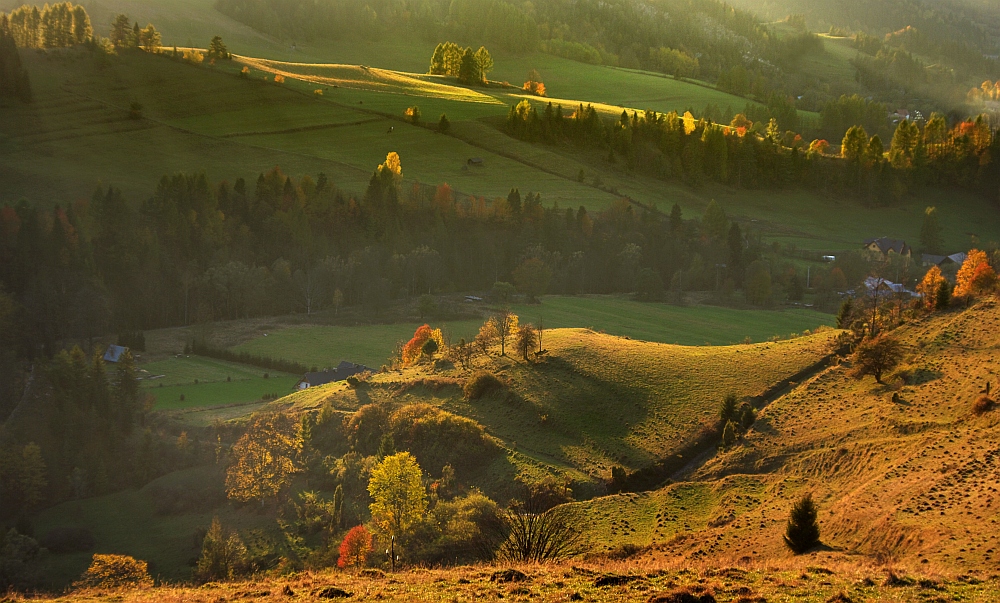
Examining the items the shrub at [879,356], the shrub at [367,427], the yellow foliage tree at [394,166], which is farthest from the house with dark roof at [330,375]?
the yellow foliage tree at [394,166]

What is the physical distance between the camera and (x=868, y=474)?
1703 inches

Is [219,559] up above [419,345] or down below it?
below

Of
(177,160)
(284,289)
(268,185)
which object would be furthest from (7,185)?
(284,289)

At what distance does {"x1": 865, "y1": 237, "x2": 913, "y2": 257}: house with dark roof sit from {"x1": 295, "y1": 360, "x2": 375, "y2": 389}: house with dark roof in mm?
95302

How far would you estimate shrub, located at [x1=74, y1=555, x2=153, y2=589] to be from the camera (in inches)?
1880

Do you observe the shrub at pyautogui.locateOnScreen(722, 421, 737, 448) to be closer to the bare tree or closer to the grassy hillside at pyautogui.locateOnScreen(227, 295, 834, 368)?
the bare tree

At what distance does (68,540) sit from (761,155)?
156 m

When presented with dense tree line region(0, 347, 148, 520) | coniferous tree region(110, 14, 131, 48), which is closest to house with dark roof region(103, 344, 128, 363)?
dense tree line region(0, 347, 148, 520)

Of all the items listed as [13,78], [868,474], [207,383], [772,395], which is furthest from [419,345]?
[13,78]

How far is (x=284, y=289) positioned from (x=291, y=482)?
64.1 metres

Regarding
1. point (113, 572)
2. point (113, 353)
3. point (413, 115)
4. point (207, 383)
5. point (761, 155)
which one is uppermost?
point (761, 155)

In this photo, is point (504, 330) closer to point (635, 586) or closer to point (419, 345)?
point (419, 345)

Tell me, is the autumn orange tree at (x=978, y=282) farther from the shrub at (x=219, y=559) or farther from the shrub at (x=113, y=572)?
the shrub at (x=113, y=572)

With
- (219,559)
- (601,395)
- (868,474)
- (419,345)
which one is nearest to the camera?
(868,474)
